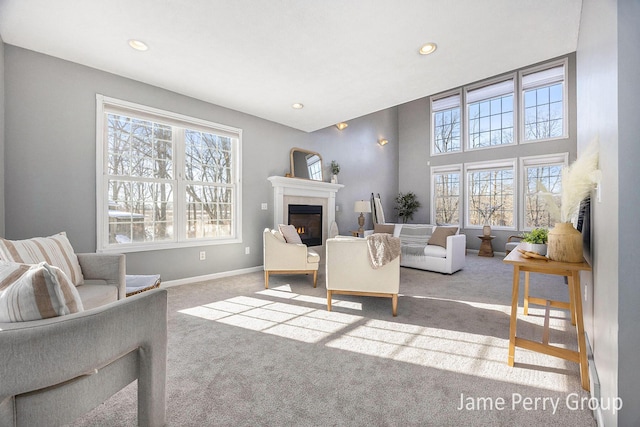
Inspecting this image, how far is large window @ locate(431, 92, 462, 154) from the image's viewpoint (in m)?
7.13

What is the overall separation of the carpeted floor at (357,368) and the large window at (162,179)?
3.58 ft

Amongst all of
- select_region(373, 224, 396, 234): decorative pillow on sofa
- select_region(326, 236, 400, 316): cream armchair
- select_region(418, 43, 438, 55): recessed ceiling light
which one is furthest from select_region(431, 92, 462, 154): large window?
select_region(326, 236, 400, 316): cream armchair

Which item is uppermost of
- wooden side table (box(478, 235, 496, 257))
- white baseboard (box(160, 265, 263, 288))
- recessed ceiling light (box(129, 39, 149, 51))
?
recessed ceiling light (box(129, 39, 149, 51))

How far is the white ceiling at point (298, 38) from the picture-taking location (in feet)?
6.95

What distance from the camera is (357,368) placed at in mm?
1753

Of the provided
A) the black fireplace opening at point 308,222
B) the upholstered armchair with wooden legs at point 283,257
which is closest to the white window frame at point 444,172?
the black fireplace opening at point 308,222

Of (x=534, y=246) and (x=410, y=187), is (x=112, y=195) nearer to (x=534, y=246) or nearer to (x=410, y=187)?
(x=534, y=246)

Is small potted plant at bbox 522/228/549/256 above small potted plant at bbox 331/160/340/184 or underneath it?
underneath

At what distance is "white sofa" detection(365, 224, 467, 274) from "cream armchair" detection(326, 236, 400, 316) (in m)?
1.99

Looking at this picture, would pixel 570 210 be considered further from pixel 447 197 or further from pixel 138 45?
pixel 447 197

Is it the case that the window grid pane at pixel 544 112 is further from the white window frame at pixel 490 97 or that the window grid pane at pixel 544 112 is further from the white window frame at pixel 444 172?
the white window frame at pixel 444 172

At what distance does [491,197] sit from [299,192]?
4.73 meters

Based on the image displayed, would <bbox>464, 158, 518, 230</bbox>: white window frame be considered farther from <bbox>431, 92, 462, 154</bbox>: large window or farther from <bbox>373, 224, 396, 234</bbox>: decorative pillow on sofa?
<bbox>373, 224, 396, 234</bbox>: decorative pillow on sofa

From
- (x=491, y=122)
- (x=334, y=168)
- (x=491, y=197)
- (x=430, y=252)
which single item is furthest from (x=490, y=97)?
(x=430, y=252)
